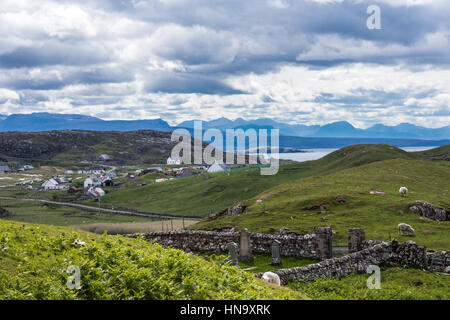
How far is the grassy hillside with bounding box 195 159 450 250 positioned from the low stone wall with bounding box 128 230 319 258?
6624mm

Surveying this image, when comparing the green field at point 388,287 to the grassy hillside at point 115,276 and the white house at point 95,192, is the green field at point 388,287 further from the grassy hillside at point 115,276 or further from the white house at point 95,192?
the white house at point 95,192

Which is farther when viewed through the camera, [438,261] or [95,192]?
[95,192]

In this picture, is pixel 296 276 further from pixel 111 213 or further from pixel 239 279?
pixel 111 213

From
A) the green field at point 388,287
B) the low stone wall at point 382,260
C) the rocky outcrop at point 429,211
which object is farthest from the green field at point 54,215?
the green field at point 388,287

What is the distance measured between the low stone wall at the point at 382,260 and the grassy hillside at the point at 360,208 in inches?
268

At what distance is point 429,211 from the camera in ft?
156

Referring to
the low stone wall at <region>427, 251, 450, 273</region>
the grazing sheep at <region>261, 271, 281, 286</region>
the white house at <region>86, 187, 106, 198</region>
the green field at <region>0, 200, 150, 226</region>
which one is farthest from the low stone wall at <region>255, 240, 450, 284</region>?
the white house at <region>86, 187, 106, 198</region>

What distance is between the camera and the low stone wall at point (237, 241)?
103 feet

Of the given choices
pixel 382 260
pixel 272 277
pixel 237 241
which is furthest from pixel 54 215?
pixel 272 277

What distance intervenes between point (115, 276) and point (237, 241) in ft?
67.4

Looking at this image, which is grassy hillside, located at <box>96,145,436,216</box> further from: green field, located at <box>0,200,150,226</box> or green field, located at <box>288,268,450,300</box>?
green field, located at <box>288,268,450,300</box>

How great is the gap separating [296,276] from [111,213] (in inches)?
4747

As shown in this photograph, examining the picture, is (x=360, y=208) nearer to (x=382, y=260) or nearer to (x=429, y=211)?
(x=429, y=211)
